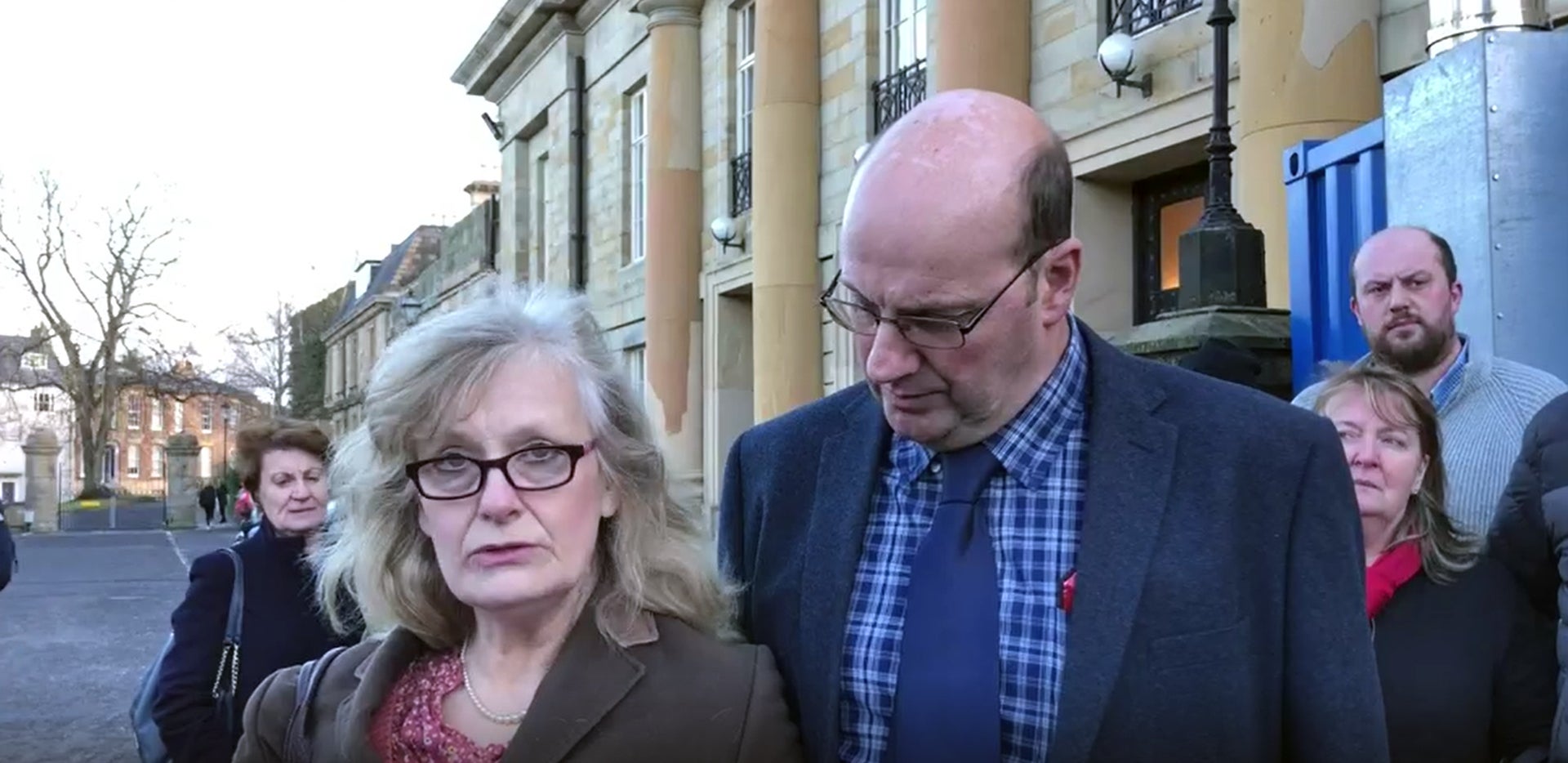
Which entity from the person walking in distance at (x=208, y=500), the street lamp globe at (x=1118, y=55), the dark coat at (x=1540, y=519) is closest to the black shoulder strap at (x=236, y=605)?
the dark coat at (x=1540, y=519)

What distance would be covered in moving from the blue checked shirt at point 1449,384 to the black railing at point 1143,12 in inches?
207

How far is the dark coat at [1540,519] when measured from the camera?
95.6 inches

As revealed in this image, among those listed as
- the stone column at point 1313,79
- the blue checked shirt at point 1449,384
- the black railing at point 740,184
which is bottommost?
the blue checked shirt at point 1449,384

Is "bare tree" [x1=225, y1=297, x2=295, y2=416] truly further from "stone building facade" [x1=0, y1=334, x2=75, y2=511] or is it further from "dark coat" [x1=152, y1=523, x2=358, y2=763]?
"dark coat" [x1=152, y1=523, x2=358, y2=763]

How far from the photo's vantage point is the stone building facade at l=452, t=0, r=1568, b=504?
22.8 ft

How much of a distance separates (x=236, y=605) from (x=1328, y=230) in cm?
359

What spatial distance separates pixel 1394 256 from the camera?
11.2 feet

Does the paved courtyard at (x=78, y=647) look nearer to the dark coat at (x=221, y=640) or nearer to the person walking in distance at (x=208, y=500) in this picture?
the dark coat at (x=221, y=640)

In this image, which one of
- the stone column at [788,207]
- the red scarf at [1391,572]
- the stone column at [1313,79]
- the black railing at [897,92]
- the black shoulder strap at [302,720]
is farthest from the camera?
Result: the stone column at [788,207]

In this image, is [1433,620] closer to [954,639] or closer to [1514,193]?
[954,639]

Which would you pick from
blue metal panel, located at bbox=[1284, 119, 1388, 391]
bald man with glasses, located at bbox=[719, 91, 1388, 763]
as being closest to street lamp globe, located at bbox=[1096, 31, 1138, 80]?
blue metal panel, located at bbox=[1284, 119, 1388, 391]

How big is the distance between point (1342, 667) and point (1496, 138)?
8.22 ft

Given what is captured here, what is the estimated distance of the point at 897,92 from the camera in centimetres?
1150

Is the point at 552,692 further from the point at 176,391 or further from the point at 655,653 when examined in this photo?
the point at 176,391
